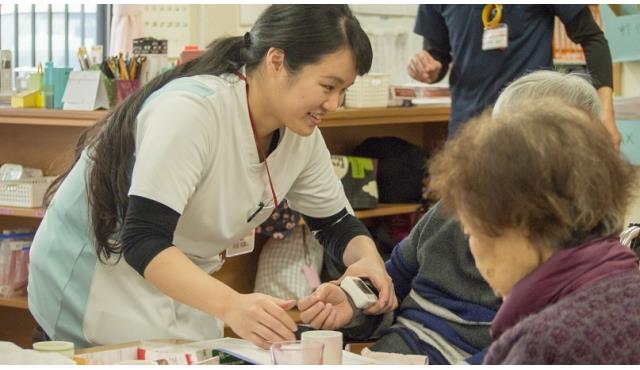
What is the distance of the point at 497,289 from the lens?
3.95 ft

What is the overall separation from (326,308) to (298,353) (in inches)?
12.0

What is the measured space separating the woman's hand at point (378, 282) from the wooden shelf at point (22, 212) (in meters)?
1.90

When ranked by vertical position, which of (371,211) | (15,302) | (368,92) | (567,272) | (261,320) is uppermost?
(567,272)

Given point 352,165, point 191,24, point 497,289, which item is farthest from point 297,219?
point 497,289

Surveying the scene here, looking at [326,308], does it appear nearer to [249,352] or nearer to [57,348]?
[249,352]

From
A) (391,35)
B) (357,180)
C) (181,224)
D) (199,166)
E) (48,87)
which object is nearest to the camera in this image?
(199,166)

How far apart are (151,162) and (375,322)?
24.0 inches

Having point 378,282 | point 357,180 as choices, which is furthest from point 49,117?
point 378,282

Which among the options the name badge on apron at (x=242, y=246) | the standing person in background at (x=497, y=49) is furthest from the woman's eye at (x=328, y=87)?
the standing person in background at (x=497, y=49)

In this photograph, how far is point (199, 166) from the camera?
69.4 inches

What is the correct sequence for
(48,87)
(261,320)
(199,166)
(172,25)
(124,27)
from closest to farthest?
1. (261,320)
2. (199,166)
3. (48,87)
4. (124,27)
5. (172,25)

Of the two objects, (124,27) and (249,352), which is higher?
(124,27)

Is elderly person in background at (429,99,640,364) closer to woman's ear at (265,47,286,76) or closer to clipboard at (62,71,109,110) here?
woman's ear at (265,47,286,76)
